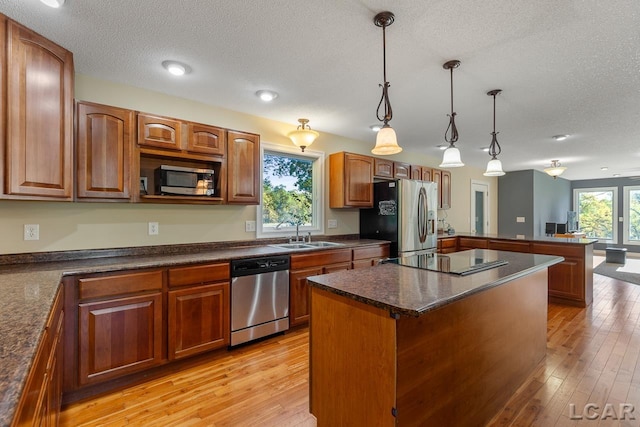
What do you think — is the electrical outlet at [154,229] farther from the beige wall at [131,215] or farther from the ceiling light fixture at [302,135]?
the ceiling light fixture at [302,135]

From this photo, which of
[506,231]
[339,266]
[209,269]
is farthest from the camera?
[506,231]

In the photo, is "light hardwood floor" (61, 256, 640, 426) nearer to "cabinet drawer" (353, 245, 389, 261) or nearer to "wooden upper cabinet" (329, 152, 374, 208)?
"cabinet drawer" (353, 245, 389, 261)

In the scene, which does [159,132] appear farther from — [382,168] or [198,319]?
[382,168]

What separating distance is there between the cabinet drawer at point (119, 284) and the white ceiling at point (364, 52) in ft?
5.40

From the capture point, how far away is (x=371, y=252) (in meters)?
3.85

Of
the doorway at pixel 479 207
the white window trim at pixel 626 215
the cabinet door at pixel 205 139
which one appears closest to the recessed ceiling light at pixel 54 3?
the cabinet door at pixel 205 139

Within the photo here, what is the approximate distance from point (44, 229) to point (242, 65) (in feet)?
6.64

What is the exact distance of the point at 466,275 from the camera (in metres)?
1.77

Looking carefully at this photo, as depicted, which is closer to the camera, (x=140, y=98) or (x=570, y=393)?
(x=570, y=393)

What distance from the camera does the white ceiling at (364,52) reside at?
173 cm

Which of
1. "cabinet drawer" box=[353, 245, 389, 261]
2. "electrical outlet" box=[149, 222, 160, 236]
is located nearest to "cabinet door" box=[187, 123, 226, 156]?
"electrical outlet" box=[149, 222, 160, 236]

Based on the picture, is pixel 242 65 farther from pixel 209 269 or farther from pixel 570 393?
pixel 570 393

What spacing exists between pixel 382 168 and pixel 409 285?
316 centimetres

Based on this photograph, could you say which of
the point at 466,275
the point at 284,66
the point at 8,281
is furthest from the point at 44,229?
the point at 466,275
